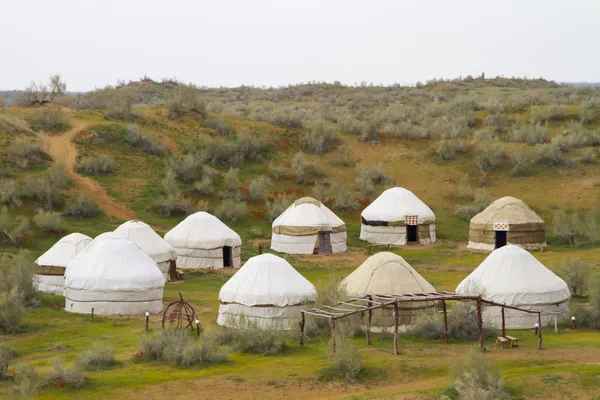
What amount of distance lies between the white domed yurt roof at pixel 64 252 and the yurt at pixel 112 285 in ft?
7.21

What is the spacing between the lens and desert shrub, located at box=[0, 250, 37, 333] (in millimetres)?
25266

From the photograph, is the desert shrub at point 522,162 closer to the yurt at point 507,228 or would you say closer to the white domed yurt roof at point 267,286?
the yurt at point 507,228

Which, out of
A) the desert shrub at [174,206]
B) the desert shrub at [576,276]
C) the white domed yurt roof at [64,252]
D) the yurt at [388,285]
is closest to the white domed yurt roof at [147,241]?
the white domed yurt roof at [64,252]

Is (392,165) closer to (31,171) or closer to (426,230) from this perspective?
(426,230)

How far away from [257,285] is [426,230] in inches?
772

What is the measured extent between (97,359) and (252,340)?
3.72 meters

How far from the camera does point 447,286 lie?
105ft

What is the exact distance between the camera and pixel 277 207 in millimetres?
45531

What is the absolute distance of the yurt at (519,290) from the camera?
2559cm

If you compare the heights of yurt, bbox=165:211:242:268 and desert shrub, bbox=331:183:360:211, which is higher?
desert shrub, bbox=331:183:360:211

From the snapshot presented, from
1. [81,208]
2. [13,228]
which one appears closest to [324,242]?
[81,208]

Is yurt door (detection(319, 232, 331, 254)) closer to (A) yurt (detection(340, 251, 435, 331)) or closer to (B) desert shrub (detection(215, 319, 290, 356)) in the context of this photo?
(A) yurt (detection(340, 251, 435, 331))

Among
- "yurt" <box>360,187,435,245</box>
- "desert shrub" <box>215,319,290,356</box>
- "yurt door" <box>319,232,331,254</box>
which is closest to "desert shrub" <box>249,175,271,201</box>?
"yurt" <box>360,187,435,245</box>

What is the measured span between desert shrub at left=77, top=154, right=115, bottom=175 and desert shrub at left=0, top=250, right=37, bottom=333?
48.8 ft
